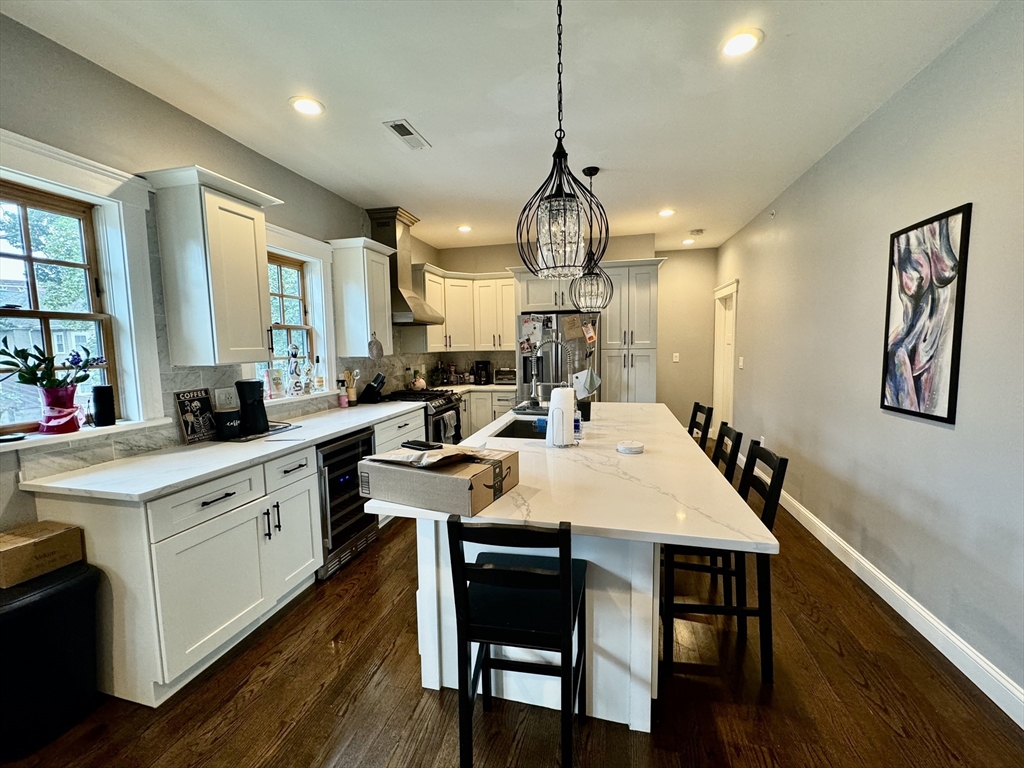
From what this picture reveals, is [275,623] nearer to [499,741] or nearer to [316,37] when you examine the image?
[499,741]

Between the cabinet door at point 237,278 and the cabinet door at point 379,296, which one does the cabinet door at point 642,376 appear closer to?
the cabinet door at point 379,296

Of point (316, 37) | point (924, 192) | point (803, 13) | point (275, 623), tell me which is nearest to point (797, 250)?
point (924, 192)

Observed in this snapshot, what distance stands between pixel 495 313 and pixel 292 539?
149 inches

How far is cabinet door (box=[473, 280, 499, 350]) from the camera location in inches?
218

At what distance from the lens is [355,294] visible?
3.68m

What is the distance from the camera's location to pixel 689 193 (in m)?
3.85

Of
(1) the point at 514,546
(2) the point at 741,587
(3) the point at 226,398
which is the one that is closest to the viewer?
(1) the point at 514,546

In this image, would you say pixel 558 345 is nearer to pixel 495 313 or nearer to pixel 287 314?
pixel 495 313

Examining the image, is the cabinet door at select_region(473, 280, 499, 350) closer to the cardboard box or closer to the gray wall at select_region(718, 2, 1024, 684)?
the gray wall at select_region(718, 2, 1024, 684)

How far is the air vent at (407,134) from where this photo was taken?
2574 mm

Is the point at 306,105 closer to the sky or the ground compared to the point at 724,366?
closer to the sky

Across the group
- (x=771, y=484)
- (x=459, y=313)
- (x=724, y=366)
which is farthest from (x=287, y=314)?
(x=724, y=366)

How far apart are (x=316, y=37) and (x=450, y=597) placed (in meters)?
2.40

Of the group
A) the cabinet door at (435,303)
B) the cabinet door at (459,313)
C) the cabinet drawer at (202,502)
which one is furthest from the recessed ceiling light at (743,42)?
the cabinet door at (459,313)
